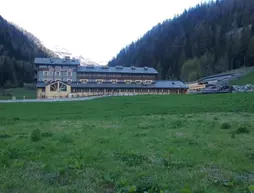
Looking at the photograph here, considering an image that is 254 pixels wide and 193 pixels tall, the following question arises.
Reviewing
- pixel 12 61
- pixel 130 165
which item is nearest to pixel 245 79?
pixel 130 165

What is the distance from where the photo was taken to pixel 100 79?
99.2 metres

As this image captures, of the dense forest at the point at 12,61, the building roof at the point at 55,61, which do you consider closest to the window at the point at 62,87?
the building roof at the point at 55,61

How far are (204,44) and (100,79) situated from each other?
7738 cm

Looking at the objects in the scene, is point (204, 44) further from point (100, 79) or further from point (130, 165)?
point (130, 165)

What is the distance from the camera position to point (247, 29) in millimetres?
126750

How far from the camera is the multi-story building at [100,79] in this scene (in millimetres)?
89562

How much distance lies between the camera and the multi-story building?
3526 inches

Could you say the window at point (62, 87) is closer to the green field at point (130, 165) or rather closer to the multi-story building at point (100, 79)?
the multi-story building at point (100, 79)

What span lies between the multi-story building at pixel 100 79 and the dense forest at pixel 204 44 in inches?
1282

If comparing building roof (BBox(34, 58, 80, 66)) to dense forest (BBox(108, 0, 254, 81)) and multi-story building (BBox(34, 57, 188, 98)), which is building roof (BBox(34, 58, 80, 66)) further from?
dense forest (BBox(108, 0, 254, 81))

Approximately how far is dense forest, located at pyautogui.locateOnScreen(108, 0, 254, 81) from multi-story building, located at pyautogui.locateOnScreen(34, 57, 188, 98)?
32551 mm

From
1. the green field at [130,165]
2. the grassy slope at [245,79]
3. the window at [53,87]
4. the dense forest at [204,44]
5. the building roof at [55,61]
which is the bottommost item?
Answer: the green field at [130,165]

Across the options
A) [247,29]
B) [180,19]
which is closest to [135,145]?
[247,29]

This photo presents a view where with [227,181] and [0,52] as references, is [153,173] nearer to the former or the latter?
[227,181]
